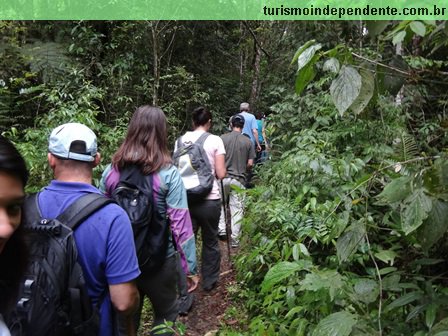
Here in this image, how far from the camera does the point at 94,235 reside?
1733mm

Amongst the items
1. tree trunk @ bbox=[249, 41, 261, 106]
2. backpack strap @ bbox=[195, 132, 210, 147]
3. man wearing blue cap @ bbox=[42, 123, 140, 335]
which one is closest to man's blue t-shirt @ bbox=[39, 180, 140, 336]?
man wearing blue cap @ bbox=[42, 123, 140, 335]

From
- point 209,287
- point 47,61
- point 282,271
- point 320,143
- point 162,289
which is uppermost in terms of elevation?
point 47,61

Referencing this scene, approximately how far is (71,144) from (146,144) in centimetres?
83

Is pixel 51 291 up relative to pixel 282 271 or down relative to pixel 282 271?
up

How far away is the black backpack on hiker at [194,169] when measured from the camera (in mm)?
3635

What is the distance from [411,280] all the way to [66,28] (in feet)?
24.0

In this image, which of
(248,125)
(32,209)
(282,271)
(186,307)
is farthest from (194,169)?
(248,125)

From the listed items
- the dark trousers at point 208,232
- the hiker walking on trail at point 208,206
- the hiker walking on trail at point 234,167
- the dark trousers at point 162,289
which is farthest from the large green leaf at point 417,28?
the hiker walking on trail at point 234,167

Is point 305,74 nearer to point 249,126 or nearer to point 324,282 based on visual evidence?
point 324,282

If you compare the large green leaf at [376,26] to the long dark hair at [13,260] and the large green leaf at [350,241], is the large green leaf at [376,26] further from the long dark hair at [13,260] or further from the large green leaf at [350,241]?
the long dark hair at [13,260]

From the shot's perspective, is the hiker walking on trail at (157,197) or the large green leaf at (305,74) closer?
the large green leaf at (305,74)

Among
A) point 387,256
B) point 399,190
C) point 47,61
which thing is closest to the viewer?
point 399,190

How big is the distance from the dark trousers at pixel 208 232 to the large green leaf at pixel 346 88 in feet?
8.92

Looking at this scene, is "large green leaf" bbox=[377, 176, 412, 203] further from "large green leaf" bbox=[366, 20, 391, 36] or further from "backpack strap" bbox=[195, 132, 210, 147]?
"backpack strap" bbox=[195, 132, 210, 147]
